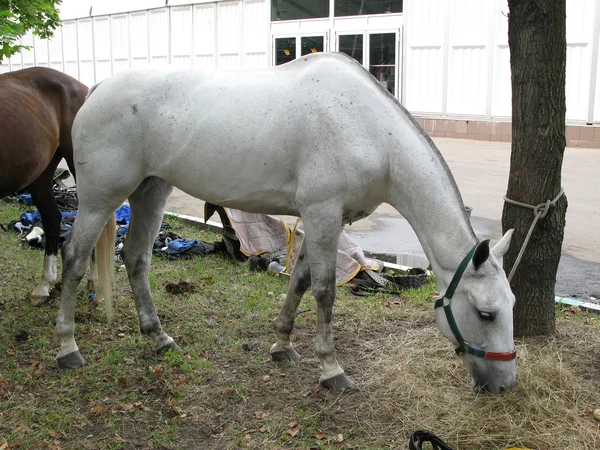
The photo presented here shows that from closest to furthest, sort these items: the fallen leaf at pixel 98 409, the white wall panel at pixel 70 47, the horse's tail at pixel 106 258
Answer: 1. the fallen leaf at pixel 98 409
2. the horse's tail at pixel 106 258
3. the white wall panel at pixel 70 47

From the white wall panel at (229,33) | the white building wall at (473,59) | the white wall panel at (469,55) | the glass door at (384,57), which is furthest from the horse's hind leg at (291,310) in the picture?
the white wall panel at (229,33)

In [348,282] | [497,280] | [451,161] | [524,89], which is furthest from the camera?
[451,161]

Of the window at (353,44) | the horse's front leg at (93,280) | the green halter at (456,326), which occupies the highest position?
the window at (353,44)

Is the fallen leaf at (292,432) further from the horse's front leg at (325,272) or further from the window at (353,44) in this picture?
the window at (353,44)

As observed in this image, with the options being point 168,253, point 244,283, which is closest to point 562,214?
point 244,283

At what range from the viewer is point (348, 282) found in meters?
5.72

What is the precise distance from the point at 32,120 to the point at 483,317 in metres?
3.77

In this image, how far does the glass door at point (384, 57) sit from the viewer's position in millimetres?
18000

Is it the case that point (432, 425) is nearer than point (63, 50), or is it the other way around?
point (432, 425)

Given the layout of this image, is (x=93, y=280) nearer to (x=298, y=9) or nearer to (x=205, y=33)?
(x=298, y=9)

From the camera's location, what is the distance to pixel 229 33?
21.5m

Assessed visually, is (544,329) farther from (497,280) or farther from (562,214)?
(497,280)

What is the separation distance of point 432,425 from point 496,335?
623mm

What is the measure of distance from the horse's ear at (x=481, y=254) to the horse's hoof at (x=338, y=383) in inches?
45.6
